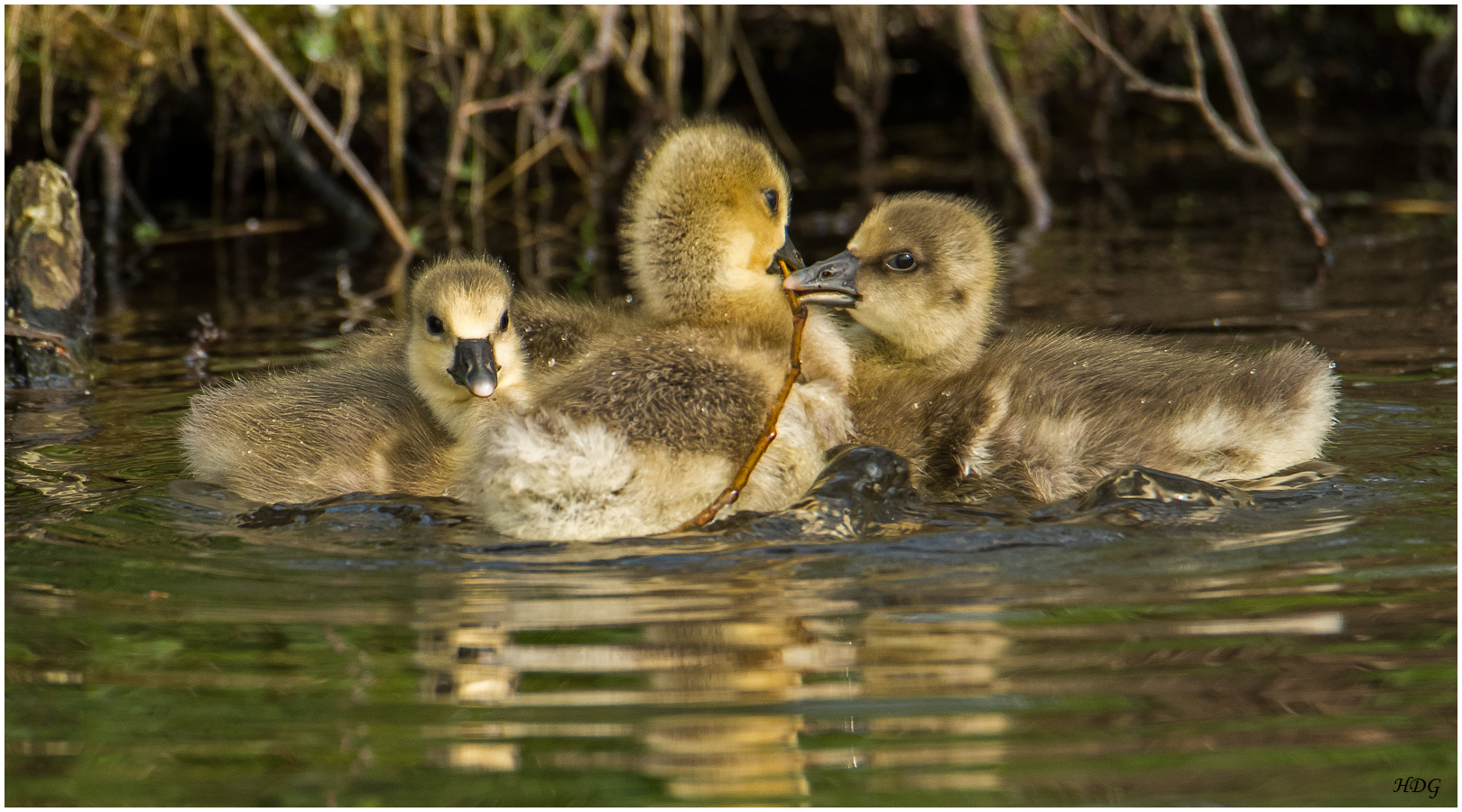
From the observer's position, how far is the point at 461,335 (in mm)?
4453

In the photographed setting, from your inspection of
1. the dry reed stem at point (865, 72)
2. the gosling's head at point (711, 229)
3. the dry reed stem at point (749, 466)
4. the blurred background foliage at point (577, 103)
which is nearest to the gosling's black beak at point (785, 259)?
the gosling's head at point (711, 229)

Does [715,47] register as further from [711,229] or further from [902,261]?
[711,229]

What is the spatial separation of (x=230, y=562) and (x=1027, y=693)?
6.69ft

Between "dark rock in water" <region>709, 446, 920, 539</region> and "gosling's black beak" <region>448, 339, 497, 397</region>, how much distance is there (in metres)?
0.70

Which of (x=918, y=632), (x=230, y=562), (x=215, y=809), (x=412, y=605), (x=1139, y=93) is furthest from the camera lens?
(x=1139, y=93)

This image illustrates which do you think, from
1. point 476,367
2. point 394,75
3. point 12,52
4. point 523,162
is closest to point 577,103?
point 523,162

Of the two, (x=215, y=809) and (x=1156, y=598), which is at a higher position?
(x=1156, y=598)

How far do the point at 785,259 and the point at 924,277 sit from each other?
0.43m

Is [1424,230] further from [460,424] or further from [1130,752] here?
[1130,752]

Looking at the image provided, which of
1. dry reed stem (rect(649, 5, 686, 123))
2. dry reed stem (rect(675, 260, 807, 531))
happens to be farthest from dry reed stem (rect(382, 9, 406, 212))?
dry reed stem (rect(675, 260, 807, 531))

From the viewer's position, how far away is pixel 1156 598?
3.64 metres

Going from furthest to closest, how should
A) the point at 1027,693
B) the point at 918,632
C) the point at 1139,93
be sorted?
the point at 1139,93 → the point at 918,632 → the point at 1027,693

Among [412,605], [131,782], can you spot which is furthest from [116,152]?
[131,782]

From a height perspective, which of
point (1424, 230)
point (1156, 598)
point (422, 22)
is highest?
point (422, 22)
